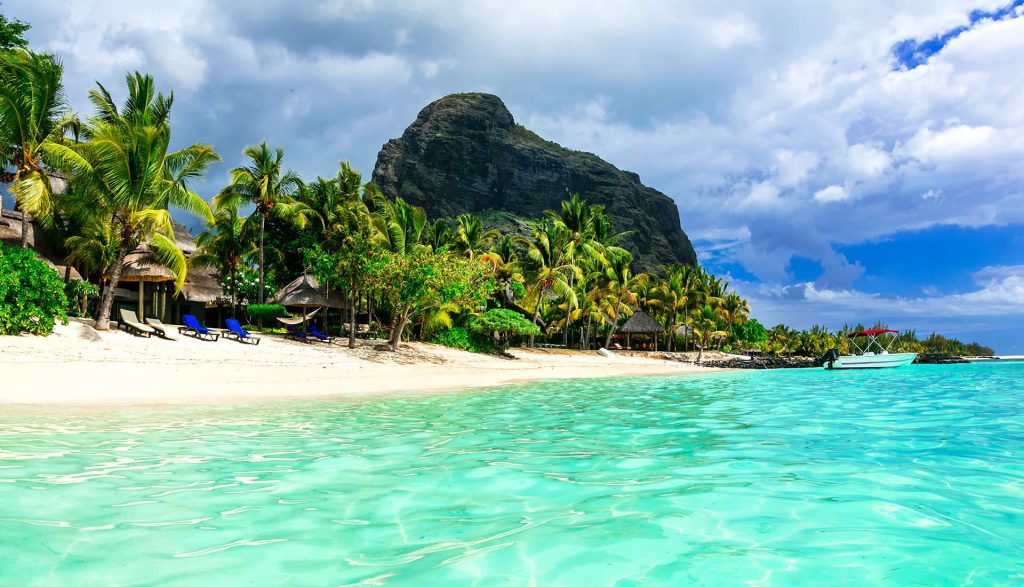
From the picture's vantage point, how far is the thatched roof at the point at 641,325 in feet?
151

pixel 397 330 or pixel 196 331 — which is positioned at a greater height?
pixel 397 330

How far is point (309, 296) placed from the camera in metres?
27.2

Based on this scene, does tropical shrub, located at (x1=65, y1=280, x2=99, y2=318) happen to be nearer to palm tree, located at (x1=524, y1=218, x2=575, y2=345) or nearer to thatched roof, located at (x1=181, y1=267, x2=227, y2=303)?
thatched roof, located at (x1=181, y1=267, x2=227, y2=303)

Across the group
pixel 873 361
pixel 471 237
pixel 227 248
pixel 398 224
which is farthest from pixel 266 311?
pixel 873 361

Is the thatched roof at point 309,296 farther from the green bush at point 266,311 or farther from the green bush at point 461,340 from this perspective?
the green bush at point 461,340

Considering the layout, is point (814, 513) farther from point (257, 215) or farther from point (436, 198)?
point (436, 198)

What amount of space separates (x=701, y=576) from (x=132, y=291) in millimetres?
36338

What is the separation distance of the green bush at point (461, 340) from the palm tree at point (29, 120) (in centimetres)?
1624

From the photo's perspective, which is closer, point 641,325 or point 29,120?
point 29,120

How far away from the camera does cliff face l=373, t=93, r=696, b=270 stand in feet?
355

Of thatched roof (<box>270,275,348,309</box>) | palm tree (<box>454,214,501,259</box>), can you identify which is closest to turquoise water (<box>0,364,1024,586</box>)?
thatched roof (<box>270,275,348,309</box>)

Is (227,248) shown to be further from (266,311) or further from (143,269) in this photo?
(143,269)

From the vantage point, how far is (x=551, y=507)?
3.76 metres

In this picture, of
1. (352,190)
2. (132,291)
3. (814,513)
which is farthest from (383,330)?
(814,513)
